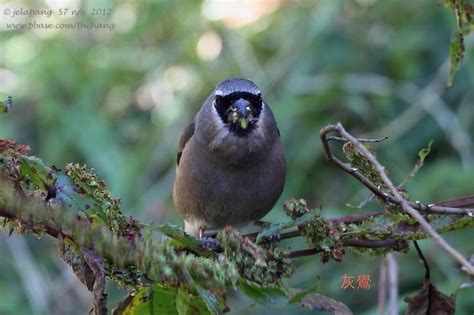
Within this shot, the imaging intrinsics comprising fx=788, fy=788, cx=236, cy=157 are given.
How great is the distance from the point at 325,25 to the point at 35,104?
2143mm

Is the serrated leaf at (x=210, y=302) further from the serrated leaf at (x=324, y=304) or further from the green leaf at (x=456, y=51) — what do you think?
the green leaf at (x=456, y=51)

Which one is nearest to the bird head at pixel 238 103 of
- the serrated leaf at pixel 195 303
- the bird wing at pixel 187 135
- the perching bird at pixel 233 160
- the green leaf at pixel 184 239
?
the perching bird at pixel 233 160

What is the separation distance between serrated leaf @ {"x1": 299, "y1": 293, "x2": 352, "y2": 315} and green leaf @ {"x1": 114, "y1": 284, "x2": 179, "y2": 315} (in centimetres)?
29

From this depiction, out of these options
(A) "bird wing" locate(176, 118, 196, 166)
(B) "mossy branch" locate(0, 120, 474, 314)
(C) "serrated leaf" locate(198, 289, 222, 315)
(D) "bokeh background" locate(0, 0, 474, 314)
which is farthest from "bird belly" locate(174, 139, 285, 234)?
(C) "serrated leaf" locate(198, 289, 222, 315)

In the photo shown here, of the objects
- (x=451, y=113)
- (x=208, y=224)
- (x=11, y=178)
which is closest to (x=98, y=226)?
(x=11, y=178)

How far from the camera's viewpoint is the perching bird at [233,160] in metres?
3.02

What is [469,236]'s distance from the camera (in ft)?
13.0

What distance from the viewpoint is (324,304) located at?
175 centimetres

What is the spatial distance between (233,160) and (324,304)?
141 centimetres

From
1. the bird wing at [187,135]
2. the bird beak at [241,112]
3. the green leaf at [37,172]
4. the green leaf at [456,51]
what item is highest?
the bird wing at [187,135]

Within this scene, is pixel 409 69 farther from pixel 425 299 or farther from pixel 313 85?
pixel 425 299

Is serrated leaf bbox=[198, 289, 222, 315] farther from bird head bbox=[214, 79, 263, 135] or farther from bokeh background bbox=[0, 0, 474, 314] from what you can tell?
bokeh background bbox=[0, 0, 474, 314]

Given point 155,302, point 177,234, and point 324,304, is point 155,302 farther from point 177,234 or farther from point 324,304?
point 324,304

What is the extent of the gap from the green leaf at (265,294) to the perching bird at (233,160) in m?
1.31
